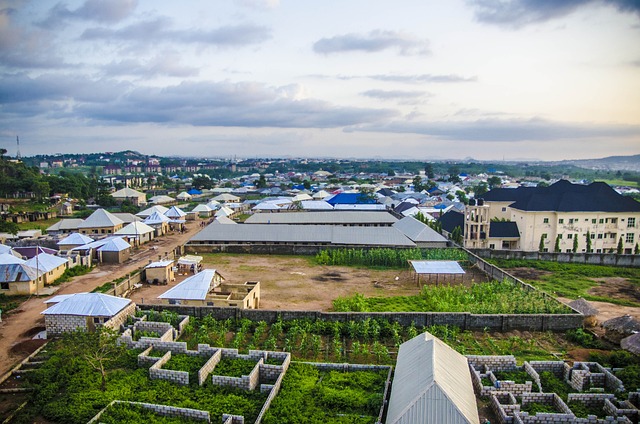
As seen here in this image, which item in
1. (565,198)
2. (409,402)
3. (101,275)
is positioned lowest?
(101,275)

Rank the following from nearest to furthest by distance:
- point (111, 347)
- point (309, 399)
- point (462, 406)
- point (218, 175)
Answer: point (462, 406) < point (309, 399) < point (111, 347) < point (218, 175)

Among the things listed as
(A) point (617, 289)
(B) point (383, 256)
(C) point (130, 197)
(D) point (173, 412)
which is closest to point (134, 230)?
(B) point (383, 256)

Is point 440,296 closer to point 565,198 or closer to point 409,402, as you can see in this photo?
point 409,402

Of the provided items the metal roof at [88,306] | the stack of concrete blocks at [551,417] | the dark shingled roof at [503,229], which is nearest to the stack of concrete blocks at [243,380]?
the metal roof at [88,306]

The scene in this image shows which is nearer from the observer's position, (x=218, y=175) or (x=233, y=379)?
(x=233, y=379)

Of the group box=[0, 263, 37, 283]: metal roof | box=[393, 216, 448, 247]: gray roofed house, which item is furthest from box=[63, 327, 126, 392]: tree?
box=[393, 216, 448, 247]: gray roofed house

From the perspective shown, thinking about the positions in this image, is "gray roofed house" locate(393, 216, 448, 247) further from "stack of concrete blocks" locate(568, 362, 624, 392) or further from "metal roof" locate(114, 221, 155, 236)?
"metal roof" locate(114, 221, 155, 236)

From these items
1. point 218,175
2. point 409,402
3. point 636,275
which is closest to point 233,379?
point 409,402

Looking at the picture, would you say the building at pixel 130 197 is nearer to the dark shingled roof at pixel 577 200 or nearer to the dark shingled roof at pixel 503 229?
the dark shingled roof at pixel 503 229
